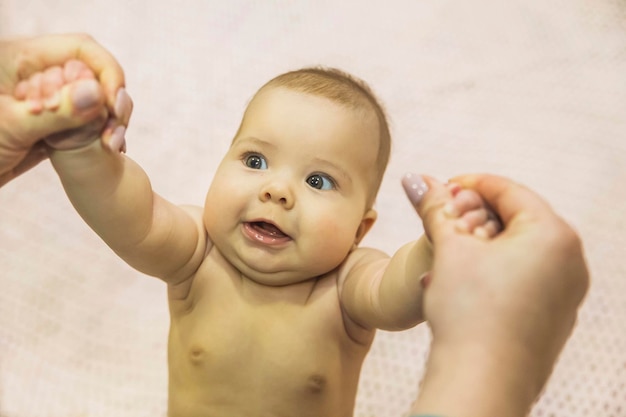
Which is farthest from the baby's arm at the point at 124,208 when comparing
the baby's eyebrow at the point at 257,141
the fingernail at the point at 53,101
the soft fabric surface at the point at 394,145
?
the soft fabric surface at the point at 394,145

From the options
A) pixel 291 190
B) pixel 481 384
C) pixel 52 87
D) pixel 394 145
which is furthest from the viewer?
pixel 394 145

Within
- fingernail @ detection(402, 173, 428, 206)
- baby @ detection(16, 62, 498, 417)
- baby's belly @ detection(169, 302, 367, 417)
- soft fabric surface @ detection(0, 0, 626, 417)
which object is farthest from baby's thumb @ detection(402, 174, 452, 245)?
soft fabric surface @ detection(0, 0, 626, 417)

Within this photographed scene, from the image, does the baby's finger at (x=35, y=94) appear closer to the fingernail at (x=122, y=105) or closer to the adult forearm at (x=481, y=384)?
the fingernail at (x=122, y=105)

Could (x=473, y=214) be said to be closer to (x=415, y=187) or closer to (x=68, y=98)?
(x=415, y=187)

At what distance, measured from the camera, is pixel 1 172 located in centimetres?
62

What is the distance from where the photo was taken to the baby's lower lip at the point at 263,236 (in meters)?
0.74

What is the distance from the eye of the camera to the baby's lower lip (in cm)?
74

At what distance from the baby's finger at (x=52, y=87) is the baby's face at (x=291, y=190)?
23 centimetres

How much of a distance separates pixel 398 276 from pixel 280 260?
140 millimetres

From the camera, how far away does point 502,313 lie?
1.55 ft

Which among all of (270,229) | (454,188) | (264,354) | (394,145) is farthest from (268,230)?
(394,145)

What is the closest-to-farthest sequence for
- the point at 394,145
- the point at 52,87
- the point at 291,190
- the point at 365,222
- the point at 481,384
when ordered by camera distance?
1. the point at 481,384
2. the point at 52,87
3. the point at 291,190
4. the point at 365,222
5. the point at 394,145

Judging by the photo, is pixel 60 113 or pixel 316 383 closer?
pixel 60 113

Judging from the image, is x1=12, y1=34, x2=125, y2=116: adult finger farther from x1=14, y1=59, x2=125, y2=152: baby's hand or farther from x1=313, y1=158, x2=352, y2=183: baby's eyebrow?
x1=313, y1=158, x2=352, y2=183: baby's eyebrow
